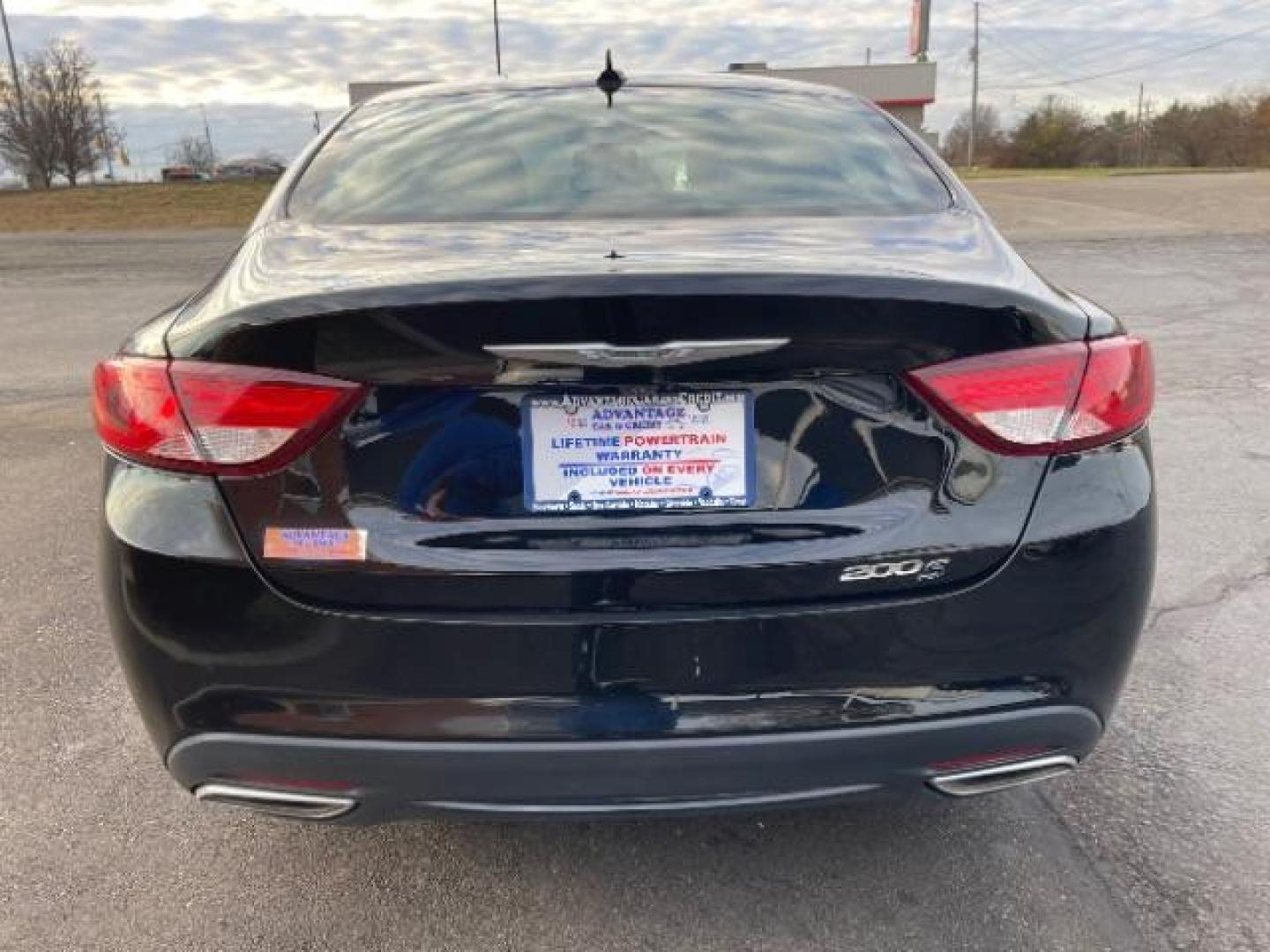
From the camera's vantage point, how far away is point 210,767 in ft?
6.15

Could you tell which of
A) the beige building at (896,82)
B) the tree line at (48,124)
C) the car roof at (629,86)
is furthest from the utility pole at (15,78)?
the car roof at (629,86)

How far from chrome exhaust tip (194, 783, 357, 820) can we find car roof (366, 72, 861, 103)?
2013 millimetres

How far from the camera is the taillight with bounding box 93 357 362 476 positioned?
66.7 inches

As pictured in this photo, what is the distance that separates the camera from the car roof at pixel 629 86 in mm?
3066

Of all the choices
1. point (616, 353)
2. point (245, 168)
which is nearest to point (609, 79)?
point (616, 353)

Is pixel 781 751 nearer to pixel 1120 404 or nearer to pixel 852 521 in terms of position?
pixel 852 521

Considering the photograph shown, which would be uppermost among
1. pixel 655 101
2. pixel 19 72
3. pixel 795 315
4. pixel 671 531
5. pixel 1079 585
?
pixel 19 72

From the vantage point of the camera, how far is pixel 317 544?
1.73m

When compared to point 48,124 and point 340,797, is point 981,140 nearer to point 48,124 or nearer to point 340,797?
point 48,124

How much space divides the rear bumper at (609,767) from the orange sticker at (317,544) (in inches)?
12.7

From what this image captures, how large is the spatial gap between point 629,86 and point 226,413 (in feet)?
5.96

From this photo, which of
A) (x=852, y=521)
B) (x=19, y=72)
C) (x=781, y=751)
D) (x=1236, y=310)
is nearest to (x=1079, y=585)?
(x=852, y=521)

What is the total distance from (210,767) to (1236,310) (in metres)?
9.76

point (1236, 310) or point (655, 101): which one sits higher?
point (655, 101)
